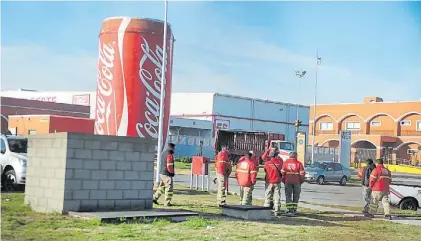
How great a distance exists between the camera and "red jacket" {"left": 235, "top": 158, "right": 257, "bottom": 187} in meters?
15.8

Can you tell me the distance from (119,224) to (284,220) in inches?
189

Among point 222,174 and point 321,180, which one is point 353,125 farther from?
point 222,174

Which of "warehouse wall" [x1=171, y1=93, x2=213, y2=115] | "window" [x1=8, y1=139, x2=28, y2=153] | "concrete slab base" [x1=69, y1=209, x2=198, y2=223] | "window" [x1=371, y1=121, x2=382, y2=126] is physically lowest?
"concrete slab base" [x1=69, y1=209, x2=198, y2=223]

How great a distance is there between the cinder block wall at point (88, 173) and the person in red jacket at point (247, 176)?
10.2 feet

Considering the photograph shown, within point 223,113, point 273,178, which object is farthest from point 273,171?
point 223,113

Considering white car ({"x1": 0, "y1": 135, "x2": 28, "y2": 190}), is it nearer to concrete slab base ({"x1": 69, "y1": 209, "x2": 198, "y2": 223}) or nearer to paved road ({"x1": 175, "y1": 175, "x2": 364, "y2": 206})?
concrete slab base ({"x1": 69, "y1": 209, "x2": 198, "y2": 223})

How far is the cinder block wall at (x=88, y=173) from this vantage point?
12453 mm

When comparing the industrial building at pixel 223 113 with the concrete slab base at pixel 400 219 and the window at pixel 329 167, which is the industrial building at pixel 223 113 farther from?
the concrete slab base at pixel 400 219

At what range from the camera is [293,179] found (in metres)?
16.1

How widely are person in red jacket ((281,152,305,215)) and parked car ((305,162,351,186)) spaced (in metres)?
19.8

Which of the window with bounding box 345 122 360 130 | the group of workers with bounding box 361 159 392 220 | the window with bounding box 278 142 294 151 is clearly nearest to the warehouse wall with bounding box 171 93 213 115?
the window with bounding box 345 122 360 130

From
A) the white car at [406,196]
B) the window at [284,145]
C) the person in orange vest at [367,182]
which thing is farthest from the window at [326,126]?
the person in orange vest at [367,182]

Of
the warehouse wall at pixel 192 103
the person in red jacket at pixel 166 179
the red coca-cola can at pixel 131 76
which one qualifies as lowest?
the person in red jacket at pixel 166 179

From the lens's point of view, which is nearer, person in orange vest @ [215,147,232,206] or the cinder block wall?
the cinder block wall
